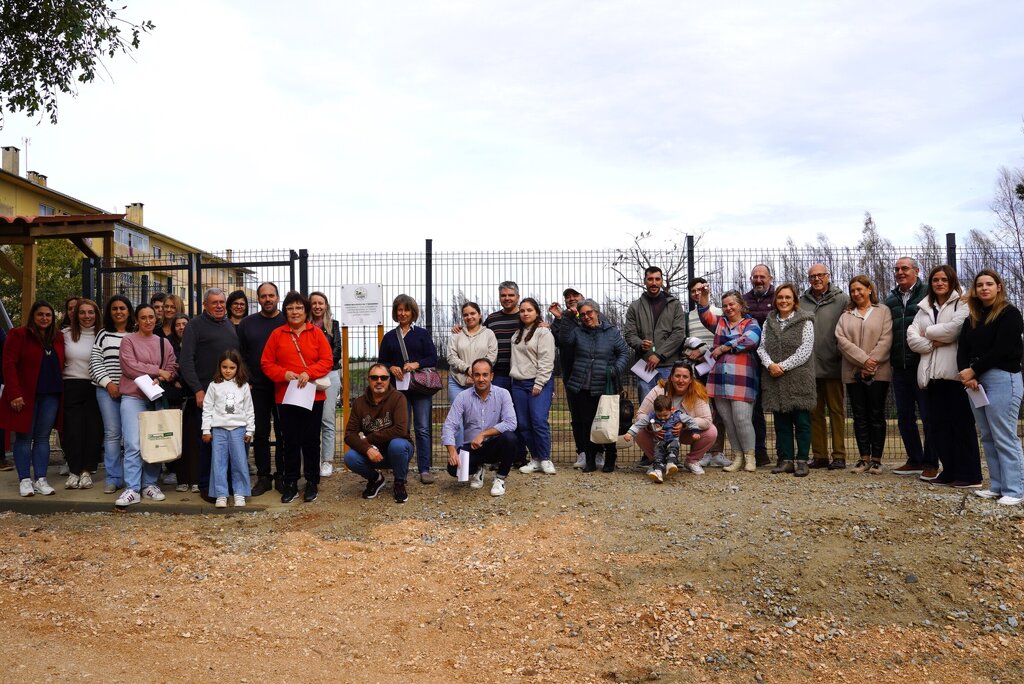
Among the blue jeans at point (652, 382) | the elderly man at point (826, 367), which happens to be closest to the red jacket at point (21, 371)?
the blue jeans at point (652, 382)

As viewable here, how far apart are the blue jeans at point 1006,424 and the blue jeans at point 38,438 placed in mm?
8708

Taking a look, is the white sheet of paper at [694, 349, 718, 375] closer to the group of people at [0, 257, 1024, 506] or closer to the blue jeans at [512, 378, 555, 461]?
the group of people at [0, 257, 1024, 506]

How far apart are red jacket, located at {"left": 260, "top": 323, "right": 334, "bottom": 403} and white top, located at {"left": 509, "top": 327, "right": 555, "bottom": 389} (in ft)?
6.28

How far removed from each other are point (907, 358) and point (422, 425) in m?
4.83

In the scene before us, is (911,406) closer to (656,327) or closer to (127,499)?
(656,327)

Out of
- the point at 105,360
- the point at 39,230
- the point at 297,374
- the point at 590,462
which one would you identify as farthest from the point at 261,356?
the point at 39,230

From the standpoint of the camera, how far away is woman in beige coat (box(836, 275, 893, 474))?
7.97 metres

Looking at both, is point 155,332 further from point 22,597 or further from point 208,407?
point 22,597

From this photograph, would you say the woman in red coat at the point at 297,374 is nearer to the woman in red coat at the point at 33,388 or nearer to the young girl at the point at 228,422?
the young girl at the point at 228,422

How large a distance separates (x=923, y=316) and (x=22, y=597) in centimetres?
781

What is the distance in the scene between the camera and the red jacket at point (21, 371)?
8000 mm

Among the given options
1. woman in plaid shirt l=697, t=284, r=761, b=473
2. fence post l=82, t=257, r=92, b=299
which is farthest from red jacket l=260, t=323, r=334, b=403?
fence post l=82, t=257, r=92, b=299

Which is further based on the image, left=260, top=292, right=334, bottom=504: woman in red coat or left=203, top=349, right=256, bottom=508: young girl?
left=260, top=292, right=334, bottom=504: woman in red coat

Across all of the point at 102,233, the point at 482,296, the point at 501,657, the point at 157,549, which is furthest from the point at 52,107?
the point at 501,657
